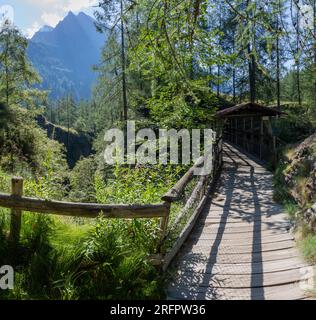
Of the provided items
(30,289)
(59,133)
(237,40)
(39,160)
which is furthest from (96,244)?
(59,133)

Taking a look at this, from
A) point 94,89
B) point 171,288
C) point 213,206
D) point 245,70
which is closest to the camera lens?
point 171,288

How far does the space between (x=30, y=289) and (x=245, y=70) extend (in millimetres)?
34244

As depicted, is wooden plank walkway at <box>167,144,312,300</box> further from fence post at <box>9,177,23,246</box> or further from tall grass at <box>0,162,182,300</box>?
fence post at <box>9,177,23,246</box>

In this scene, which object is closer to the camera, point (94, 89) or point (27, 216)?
point (27, 216)

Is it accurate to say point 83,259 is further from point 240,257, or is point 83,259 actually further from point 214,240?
point 214,240

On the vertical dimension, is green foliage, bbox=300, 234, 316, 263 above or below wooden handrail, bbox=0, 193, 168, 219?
below

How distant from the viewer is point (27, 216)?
4.68 m

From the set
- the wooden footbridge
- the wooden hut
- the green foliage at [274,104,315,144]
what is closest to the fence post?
the wooden footbridge

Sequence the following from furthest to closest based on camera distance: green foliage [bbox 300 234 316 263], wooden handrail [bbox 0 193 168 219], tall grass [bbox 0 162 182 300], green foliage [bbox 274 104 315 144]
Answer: green foliage [bbox 274 104 315 144] < green foliage [bbox 300 234 316 263] < wooden handrail [bbox 0 193 168 219] < tall grass [bbox 0 162 182 300]

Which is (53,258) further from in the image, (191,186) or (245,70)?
(245,70)

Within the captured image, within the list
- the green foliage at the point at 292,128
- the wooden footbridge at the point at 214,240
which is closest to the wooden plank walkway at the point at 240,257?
the wooden footbridge at the point at 214,240

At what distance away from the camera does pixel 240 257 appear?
Answer: 5.52 m

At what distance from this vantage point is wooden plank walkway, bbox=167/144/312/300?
442 cm
